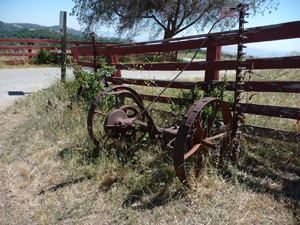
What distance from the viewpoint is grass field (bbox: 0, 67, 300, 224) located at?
2.27 meters

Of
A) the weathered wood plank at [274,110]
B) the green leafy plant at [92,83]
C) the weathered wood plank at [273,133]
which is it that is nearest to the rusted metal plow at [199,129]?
the weathered wood plank at [274,110]

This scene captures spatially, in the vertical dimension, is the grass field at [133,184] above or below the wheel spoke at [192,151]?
below

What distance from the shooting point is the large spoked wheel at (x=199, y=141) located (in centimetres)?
222

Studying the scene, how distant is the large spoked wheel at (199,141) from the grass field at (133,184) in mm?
187

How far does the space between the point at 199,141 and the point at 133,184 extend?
0.95m

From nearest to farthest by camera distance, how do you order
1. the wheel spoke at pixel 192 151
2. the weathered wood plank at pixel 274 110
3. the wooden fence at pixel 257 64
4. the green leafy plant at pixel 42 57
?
the wheel spoke at pixel 192 151 < the wooden fence at pixel 257 64 < the weathered wood plank at pixel 274 110 < the green leafy plant at pixel 42 57

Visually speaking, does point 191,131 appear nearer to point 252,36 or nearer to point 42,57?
point 252,36

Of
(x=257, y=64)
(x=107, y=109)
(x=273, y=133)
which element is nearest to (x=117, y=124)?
(x=107, y=109)

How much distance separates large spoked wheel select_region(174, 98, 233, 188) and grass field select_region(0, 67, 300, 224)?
19cm

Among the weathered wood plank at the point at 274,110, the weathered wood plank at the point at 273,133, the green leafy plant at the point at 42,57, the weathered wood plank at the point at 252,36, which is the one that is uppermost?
the green leafy plant at the point at 42,57

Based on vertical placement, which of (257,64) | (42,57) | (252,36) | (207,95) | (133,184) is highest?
(42,57)

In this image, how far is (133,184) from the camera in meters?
2.70

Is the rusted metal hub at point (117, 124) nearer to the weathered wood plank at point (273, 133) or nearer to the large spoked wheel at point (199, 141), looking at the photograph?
the large spoked wheel at point (199, 141)

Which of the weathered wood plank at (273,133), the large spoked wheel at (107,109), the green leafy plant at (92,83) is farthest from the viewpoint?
the green leafy plant at (92,83)
